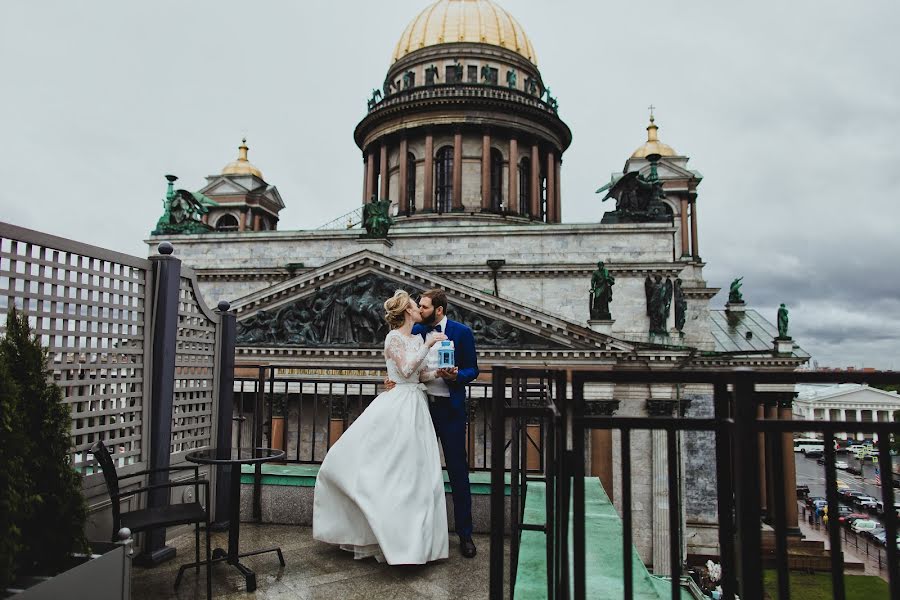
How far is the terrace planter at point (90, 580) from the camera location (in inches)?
127

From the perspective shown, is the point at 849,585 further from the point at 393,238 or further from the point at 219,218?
the point at 219,218

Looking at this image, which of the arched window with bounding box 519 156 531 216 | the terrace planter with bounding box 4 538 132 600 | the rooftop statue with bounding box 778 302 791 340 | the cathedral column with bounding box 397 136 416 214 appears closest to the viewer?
the terrace planter with bounding box 4 538 132 600

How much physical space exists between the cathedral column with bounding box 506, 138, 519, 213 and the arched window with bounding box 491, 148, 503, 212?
24.3 inches

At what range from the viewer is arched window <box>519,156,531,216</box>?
131ft

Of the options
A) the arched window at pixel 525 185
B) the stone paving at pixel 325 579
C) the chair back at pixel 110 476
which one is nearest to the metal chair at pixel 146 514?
the chair back at pixel 110 476

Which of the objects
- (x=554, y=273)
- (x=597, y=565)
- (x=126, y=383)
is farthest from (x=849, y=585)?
(x=126, y=383)

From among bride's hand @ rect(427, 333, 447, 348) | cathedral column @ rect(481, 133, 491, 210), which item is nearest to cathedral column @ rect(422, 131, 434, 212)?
cathedral column @ rect(481, 133, 491, 210)

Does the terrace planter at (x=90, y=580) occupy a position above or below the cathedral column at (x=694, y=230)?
below

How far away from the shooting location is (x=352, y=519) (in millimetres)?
5383

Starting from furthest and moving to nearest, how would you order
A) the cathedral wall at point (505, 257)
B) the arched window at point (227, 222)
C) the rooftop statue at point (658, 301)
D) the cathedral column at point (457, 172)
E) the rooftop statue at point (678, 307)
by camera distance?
the arched window at point (227, 222) → the cathedral column at point (457, 172) → the rooftop statue at point (678, 307) → the cathedral wall at point (505, 257) → the rooftop statue at point (658, 301)

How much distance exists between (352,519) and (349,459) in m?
0.50

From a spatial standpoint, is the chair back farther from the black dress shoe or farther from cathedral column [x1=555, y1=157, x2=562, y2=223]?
cathedral column [x1=555, y1=157, x2=562, y2=223]

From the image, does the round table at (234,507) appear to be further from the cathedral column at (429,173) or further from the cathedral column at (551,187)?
the cathedral column at (551,187)

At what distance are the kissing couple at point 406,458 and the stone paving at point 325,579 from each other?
0.46 ft
